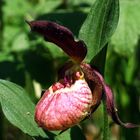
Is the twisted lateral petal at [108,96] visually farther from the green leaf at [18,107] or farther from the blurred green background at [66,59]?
the blurred green background at [66,59]

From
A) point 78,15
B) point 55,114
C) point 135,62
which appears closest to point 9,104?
point 55,114

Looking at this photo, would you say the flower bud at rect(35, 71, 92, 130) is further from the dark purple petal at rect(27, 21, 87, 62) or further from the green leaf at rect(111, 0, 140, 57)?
the green leaf at rect(111, 0, 140, 57)

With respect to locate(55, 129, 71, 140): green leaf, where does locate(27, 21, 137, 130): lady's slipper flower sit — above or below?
above

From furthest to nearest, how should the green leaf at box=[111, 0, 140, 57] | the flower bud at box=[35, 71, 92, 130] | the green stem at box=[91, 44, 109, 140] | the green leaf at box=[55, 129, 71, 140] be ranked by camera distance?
the green leaf at box=[111, 0, 140, 57] → the green leaf at box=[55, 129, 71, 140] → the green stem at box=[91, 44, 109, 140] → the flower bud at box=[35, 71, 92, 130]

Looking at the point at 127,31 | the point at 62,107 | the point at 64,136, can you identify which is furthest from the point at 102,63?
the point at 127,31

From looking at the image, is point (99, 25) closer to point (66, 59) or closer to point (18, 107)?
point (18, 107)

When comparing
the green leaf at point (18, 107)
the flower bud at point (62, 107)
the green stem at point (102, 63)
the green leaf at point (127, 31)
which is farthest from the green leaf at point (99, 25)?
the green leaf at point (127, 31)

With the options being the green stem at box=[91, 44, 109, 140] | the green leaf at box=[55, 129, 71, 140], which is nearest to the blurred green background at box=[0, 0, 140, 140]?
the green leaf at box=[55, 129, 71, 140]
